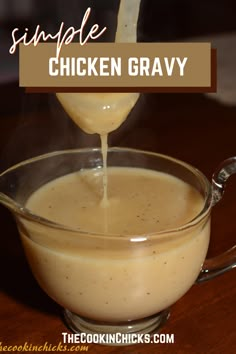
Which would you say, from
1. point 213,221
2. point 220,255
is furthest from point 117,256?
point 213,221

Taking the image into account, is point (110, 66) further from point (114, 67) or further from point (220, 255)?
point (220, 255)

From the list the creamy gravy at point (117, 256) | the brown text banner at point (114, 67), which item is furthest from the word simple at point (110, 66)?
the creamy gravy at point (117, 256)

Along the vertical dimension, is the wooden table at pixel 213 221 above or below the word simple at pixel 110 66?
below

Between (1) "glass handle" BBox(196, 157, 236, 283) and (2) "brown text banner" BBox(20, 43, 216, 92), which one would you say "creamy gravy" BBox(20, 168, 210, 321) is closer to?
(1) "glass handle" BBox(196, 157, 236, 283)

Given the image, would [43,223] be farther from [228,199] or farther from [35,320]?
[228,199]

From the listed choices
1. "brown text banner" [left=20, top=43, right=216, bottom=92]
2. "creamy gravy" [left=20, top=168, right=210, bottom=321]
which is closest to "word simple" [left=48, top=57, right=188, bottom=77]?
"brown text banner" [left=20, top=43, right=216, bottom=92]

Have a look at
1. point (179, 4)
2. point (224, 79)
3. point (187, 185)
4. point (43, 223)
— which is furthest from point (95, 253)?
point (179, 4)

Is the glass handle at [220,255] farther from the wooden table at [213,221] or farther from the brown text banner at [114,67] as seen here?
the brown text banner at [114,67]
